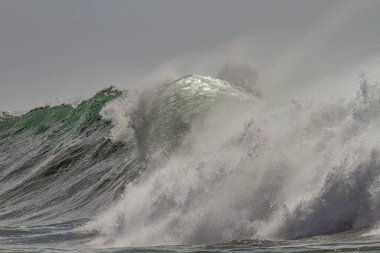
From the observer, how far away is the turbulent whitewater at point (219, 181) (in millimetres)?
8875

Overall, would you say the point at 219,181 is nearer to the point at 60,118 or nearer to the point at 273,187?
the point at 273,187

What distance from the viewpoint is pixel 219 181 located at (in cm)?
1069

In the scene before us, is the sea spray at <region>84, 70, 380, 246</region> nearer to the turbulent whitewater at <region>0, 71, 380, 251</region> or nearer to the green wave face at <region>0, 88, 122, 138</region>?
the turbulent whitewater at <region>0, 71, 380, 251</region>

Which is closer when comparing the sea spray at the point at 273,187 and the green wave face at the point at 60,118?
the sea spray at the point at 273,187

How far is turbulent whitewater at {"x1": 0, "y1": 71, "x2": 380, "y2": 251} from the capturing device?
29.1 ft

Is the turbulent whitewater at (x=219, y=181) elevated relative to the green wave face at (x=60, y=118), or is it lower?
lower

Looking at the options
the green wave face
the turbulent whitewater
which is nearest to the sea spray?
the turbulent whitewater

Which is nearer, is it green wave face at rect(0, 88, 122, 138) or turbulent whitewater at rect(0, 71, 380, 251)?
Answer: turbulent whitewater at rect(0, 71, 380, 251)

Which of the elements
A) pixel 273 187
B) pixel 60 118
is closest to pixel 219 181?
pixel 273 187

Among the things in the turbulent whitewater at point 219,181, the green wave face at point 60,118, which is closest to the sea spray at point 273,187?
the turbulent whitewater at point 219,181

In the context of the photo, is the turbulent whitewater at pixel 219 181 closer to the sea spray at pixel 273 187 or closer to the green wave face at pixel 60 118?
the sea spray at pixel 273 187

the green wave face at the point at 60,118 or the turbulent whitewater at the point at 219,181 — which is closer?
the turbulent whitewater at the point at 219,181

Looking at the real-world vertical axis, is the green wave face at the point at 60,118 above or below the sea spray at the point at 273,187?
above

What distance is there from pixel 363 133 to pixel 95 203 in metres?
7.92
